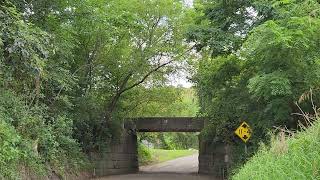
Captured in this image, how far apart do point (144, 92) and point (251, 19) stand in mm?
11693

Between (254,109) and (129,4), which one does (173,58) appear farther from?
(254,109)

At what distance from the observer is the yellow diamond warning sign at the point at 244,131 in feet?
61.4

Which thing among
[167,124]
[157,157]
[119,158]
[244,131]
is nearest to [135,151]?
Result: [167,124]

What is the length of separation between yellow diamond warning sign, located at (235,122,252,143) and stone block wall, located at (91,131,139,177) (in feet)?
30.6

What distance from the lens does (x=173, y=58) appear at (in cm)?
2573

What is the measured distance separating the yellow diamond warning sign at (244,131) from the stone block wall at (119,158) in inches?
368

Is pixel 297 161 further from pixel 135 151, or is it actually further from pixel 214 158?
pixel 135 151

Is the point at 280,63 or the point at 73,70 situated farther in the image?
the point at 73,70

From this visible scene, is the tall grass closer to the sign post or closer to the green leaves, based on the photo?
the green leaves

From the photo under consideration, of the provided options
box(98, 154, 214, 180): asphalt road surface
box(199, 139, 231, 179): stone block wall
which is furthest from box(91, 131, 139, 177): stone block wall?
box(199, 139, 231, 179): stone block wall

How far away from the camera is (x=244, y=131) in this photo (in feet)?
61.7

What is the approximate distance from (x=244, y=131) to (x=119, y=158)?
12.7 metres

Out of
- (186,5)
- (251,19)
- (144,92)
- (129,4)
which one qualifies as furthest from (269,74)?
(144,92)

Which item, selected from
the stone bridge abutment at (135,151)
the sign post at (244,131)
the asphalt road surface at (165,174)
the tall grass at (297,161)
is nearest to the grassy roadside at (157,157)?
the asphalt road surface at (165,174)
